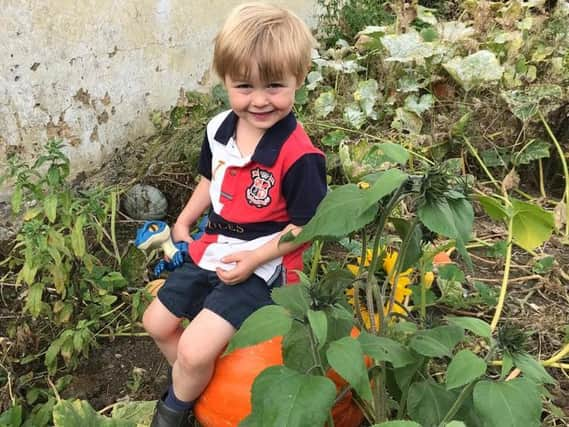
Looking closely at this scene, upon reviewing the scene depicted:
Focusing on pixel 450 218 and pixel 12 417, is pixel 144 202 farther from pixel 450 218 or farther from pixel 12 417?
pixel 450 218

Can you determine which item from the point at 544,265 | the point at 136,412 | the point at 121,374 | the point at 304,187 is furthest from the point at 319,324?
the point at 544,265

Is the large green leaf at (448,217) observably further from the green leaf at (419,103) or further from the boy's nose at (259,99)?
the green leaf at (419,103)

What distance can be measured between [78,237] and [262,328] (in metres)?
0.96

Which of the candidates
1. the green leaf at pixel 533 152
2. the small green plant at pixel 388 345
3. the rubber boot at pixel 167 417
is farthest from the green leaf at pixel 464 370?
the green leaf at pixel 533 152

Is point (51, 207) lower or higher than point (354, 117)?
higher

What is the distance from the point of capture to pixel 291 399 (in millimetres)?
1194

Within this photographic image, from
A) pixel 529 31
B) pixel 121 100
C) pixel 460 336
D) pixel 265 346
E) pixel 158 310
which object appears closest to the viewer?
pixel 460 336

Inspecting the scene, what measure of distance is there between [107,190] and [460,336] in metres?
1.86

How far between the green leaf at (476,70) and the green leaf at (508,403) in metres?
2.56

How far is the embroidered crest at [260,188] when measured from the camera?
5.77 feet

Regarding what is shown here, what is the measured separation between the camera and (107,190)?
9.35ft

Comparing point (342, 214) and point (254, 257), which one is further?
point (254, 257)

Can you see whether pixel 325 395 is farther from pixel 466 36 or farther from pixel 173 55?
pixel 466 36

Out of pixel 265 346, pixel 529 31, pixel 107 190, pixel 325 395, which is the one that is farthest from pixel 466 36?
pixel 325 395
